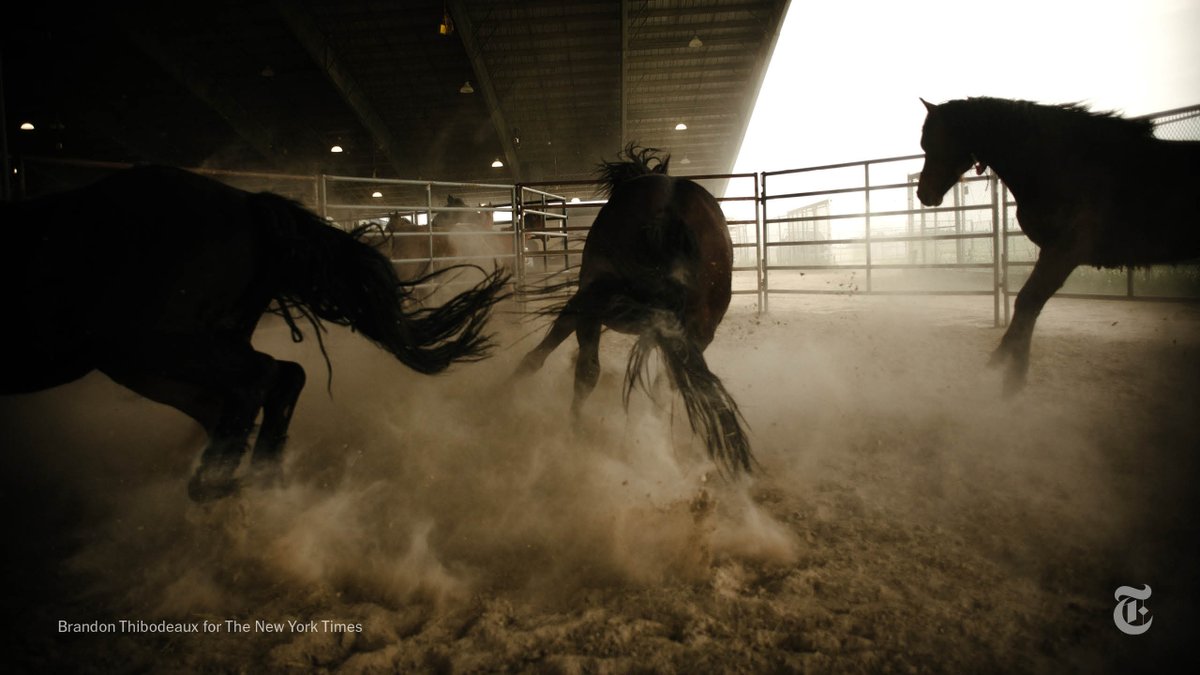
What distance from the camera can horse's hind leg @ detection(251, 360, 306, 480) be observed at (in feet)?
7.66

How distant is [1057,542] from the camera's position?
229cm

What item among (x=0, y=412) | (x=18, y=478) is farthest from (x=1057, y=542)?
(x=0, y=412)

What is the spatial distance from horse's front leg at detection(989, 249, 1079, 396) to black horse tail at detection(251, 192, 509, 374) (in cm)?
322

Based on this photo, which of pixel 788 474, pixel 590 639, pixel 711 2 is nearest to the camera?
pixel 590 639

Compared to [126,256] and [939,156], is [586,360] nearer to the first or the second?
[126,256]

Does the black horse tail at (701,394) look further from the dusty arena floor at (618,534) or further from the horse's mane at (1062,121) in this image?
the horse's mane at (1062,121)

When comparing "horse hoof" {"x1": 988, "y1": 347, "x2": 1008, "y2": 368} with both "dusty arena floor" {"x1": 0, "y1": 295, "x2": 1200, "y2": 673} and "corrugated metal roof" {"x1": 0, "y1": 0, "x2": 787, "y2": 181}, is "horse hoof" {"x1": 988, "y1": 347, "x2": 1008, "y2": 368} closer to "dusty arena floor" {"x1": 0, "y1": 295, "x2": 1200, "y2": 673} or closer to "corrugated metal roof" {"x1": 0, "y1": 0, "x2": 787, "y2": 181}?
"dusty arena floor" {"x1": 0, "y1": 295, "x2": 1200, "y2": 673}

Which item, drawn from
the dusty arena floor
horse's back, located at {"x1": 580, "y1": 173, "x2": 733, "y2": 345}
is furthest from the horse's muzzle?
horse's back, located at {"x1": 580, "y1": 173, "x2": 733, "y2": 345}

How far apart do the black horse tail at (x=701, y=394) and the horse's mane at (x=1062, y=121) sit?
270 cm

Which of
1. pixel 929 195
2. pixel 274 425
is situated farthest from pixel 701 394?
pixel 929 195

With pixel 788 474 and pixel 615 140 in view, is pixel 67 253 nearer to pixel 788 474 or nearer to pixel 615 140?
pixel 788 474

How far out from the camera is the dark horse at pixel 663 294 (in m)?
2.57

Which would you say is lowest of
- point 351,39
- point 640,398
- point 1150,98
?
point 640,398

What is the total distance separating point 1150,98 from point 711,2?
8.15m
